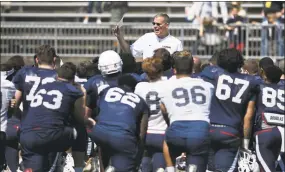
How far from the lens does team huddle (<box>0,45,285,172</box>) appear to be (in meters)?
11.1

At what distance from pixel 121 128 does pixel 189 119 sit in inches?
32.4

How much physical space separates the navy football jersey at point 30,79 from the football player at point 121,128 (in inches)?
58.5

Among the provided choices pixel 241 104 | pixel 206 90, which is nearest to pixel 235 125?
pixel 241 104

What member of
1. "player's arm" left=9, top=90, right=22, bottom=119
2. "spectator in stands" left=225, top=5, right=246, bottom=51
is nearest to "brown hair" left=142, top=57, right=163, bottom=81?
"player's arm" left=9, top=90, right=22, bottom=119

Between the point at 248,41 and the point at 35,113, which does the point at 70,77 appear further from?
the point at 248,41

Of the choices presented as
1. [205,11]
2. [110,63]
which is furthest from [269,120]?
[205,11]

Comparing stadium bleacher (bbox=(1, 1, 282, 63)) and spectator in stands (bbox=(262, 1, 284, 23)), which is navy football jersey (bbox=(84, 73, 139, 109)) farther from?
spectator in stands (bbox=(262, 1, 284, 23))

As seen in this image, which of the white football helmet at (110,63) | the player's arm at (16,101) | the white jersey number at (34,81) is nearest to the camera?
the white football helmet at (110,63)

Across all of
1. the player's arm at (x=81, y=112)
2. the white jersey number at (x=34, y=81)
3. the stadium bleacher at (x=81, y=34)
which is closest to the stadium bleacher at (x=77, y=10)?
the stadium bleacher at (x=81, y=34)

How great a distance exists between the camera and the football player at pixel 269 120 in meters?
12.7

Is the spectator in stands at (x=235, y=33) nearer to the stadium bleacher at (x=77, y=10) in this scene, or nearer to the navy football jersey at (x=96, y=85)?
the stadium bleacher at (x=77, y=10)

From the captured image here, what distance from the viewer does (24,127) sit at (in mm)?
11820

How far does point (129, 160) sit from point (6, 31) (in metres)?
13.2

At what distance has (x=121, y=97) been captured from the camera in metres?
11.1
